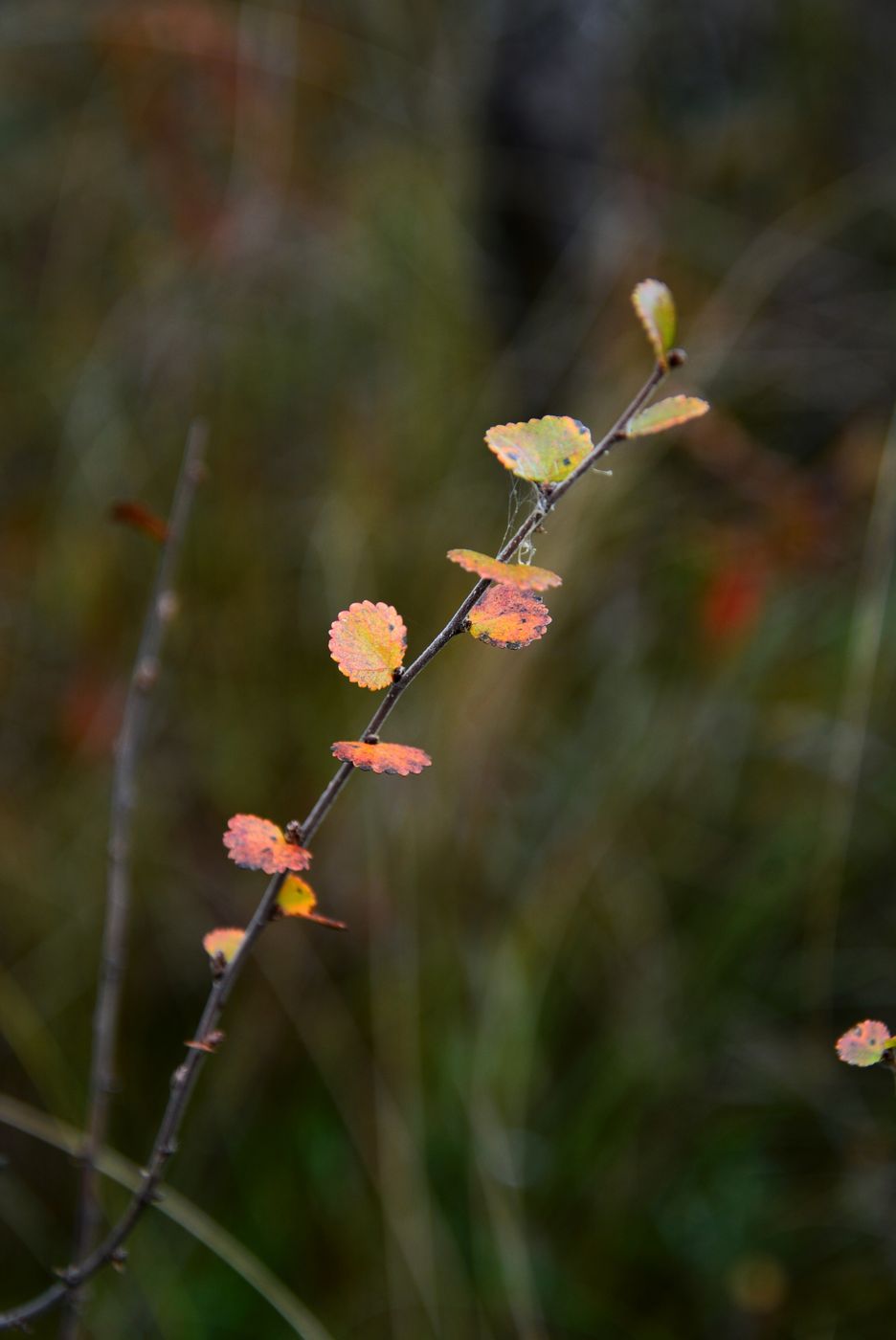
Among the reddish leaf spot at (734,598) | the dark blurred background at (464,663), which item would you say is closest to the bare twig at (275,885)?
the dark blurred background at (464,663)

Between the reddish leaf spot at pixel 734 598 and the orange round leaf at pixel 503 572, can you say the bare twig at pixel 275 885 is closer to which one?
the orange round leaf at pixel 503 572

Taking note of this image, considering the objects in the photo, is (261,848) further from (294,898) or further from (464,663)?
(464,663)

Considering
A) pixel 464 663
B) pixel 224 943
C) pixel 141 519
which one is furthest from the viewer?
pixel 464 663

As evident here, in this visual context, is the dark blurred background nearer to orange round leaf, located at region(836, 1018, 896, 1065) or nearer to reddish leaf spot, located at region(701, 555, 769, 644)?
reddish leaf spot, located at region(701, 555, 769, 644)

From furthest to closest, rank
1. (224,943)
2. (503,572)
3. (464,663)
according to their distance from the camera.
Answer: (464,663)
(224,943)
(503,572)

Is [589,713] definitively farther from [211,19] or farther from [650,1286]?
[211,19]

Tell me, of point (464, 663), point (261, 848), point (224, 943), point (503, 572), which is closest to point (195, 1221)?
point (224, 943)
